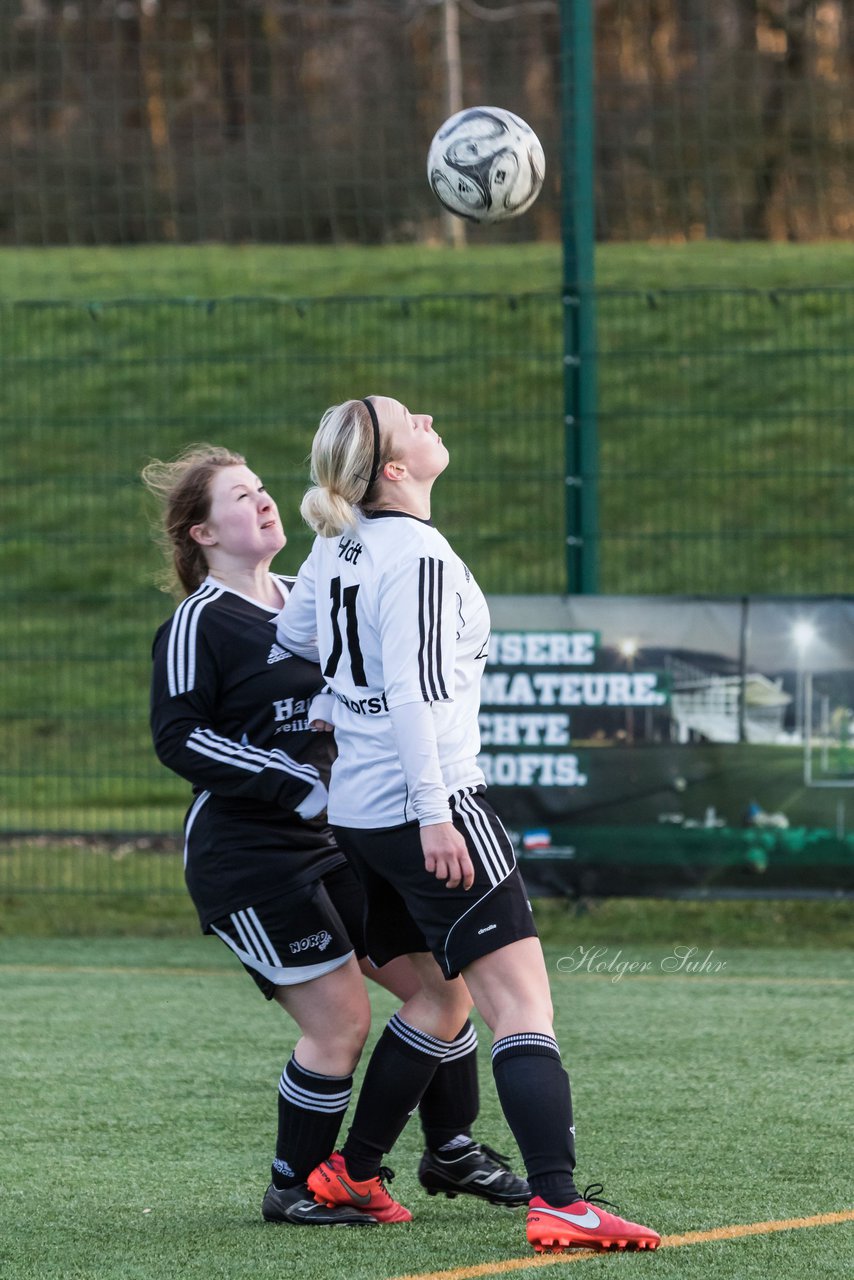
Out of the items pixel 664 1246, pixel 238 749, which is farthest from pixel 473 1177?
pixel 238 749

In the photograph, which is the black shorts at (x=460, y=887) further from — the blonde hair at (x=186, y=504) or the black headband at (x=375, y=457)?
the blonde hair at (x=186, y=504)

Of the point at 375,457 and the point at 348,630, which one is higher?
the point at 375,457

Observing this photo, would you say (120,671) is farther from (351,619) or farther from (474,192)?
(351,619)

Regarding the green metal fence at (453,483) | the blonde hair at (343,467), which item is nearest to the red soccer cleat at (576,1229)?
the blonde hair at (343,467)

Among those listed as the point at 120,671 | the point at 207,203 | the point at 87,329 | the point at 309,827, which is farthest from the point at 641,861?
the point at 207,203

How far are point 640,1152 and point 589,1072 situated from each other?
0.98m

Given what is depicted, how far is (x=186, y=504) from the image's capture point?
4.34 meters

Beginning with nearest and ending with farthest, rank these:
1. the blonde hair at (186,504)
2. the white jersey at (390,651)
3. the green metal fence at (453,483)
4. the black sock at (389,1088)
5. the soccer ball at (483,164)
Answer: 1. the white jersey at (390,651)
2. the black sock at (389,1088)
3. the blonde hair at (186,504)
4. the soccer ball at (483,164)
5. the green metal fence at (453,483)

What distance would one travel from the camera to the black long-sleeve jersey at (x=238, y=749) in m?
4.04

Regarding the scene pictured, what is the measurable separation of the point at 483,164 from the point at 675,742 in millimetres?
3140

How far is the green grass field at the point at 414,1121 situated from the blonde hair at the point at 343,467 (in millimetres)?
1591

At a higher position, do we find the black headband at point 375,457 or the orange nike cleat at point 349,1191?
the black headband at point 375,457

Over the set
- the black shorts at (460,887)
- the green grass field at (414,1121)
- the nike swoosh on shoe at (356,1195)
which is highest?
the black shorts at (460,887)

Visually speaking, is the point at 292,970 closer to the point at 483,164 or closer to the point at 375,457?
the point at 375,457
